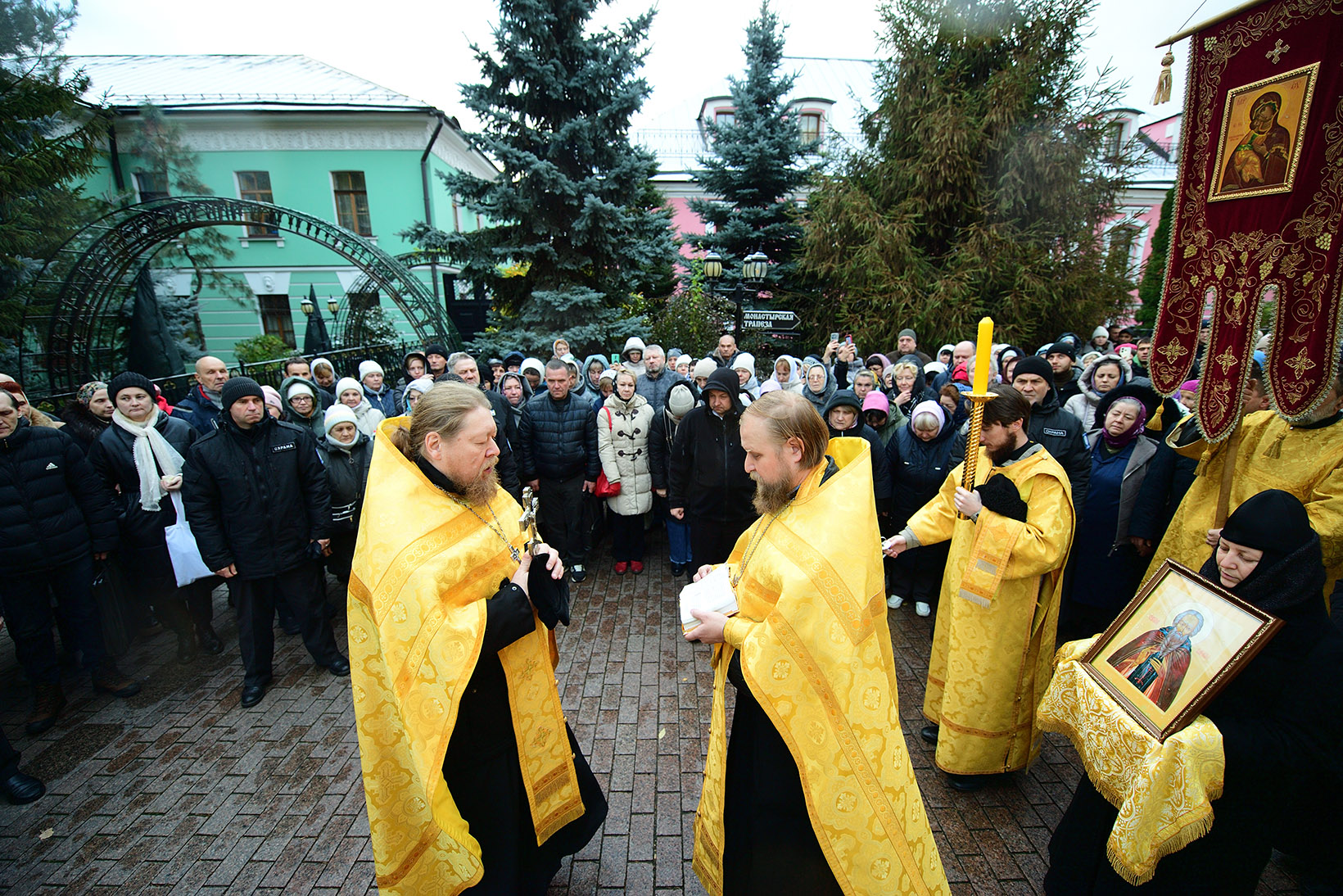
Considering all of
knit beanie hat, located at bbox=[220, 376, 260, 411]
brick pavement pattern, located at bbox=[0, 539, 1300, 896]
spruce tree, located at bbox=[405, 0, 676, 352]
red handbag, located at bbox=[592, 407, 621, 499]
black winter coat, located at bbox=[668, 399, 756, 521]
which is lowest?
brick pavement pattern, located at bbox=[0, 539, 1300, 896]

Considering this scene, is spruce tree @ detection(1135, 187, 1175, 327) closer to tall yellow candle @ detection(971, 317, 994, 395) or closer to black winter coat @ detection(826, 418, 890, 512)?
black winter coat @ detection(826, 418, 890, 512)

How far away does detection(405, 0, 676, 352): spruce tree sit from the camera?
10.4m

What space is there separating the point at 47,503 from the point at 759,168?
50.2 ft

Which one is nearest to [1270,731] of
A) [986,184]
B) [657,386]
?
[657,386]

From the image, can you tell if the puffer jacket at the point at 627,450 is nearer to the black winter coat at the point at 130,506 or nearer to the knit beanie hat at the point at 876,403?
the knit beanie hat at the point at 876,403

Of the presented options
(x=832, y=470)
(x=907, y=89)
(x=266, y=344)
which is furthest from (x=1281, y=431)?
(x=266, y=344)

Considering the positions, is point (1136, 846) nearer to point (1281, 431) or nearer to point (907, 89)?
point (1281, 431)

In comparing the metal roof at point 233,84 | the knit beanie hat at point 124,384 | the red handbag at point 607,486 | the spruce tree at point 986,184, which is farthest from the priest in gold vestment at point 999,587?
the metal roof at point 233,84

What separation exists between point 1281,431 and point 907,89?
13.4 metres

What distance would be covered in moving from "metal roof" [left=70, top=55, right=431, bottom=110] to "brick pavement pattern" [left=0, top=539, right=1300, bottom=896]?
23101 millimetres

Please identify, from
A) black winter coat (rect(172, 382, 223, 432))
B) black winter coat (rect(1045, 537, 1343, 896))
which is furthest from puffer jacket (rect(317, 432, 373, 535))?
black winter coat (rect(1045, 537, 1343, 896))

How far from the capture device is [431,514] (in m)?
2.09

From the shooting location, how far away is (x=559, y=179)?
34.4 ft

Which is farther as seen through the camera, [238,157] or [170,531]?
[238,157]
